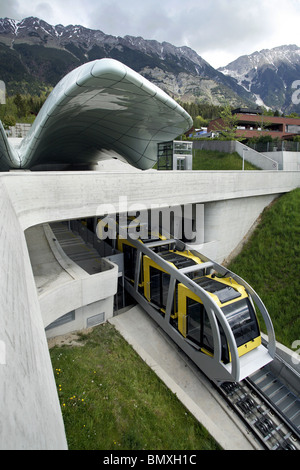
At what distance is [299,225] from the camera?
52.5 ft

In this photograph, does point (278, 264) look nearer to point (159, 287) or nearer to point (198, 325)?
point (159, 287)

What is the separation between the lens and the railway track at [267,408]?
24.5ft

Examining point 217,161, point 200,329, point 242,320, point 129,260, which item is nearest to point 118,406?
point 200,329

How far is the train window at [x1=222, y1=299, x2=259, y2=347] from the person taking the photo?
8.00m

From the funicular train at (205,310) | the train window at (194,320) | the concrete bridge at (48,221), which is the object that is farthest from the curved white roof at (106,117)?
the train window at (194,320)

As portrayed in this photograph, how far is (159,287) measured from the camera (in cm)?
1078

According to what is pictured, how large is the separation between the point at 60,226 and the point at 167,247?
31.8 feet

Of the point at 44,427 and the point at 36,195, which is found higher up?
the point at 36,195

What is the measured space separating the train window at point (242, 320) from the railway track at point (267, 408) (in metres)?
1.94

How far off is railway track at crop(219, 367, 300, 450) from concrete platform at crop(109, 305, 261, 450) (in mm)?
321

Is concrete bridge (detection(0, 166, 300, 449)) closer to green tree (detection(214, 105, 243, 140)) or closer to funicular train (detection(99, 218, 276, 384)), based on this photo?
funicular train (detection(99, 218, 276, 384))

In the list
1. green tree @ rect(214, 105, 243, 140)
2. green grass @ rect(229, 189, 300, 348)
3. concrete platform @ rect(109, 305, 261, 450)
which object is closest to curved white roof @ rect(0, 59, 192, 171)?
green grass @ rect(229, 189, 300, 348)
